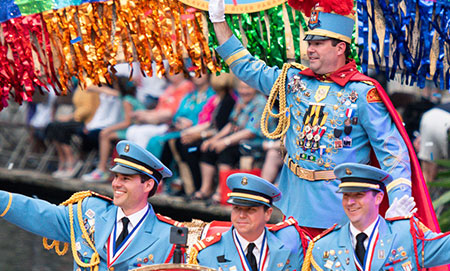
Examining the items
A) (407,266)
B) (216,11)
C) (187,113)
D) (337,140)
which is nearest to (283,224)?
(337,140)

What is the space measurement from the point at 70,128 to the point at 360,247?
7603 millimetres

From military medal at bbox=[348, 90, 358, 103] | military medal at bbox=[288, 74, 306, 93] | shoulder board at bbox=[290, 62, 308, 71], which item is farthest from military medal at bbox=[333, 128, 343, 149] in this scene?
shoulder board at bbox=[290, 62, 308, 71]

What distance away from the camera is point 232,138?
9391 mm

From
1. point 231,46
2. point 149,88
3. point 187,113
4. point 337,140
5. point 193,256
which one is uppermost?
point 149,88

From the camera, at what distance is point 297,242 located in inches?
205

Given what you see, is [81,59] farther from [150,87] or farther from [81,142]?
[81,142]

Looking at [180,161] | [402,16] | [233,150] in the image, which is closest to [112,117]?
[180,161]

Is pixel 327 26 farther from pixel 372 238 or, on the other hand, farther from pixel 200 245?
pixel 200 245

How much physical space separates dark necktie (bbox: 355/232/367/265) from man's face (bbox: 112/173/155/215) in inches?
44.0

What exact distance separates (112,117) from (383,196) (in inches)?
250

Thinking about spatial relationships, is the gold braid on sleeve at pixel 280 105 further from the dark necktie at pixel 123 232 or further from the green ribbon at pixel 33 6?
the green ribbon at pixel 33 6

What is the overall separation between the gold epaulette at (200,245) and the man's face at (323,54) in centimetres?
109

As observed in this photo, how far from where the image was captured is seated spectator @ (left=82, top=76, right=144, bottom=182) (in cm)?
1102

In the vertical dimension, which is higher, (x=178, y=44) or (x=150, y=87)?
(x=150, y=87)
